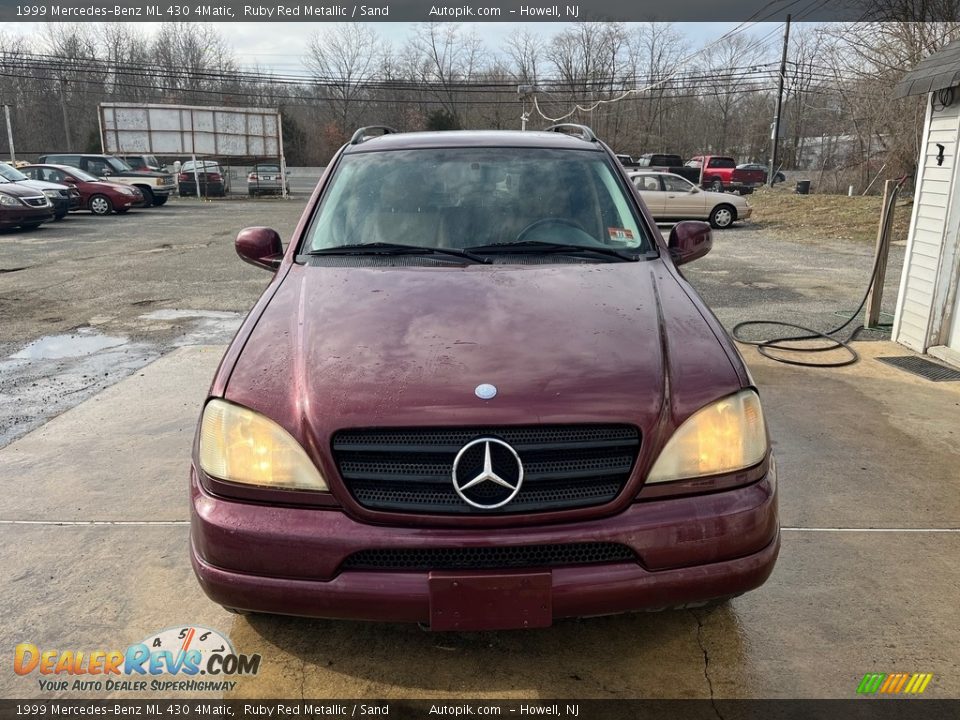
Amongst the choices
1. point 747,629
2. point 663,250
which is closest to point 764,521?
point 747,629

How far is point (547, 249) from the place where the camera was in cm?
306

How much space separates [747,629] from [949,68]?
5065 millimetres

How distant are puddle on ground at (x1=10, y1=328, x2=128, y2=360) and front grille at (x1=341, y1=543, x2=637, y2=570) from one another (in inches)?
213

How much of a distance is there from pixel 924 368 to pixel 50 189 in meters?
19.5

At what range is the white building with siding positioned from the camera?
5.63 m

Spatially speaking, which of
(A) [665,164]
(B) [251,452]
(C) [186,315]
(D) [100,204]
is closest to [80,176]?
(D) [100,204]

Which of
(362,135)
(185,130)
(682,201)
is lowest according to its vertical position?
(682,201)

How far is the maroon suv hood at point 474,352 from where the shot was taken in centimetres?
198

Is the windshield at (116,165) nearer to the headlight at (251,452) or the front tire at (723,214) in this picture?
the front tire at (723,214)

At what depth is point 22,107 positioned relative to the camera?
5366 centimetres

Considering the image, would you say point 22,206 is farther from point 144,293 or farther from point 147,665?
point 147,665

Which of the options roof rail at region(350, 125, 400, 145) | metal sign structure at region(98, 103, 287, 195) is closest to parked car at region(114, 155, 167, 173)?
metal sign structure at region(98, 103, 287, 195)

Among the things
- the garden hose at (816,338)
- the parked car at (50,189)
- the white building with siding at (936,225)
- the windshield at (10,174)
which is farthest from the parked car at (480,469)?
the windshield at (10,174)

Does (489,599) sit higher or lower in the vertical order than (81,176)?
lower
